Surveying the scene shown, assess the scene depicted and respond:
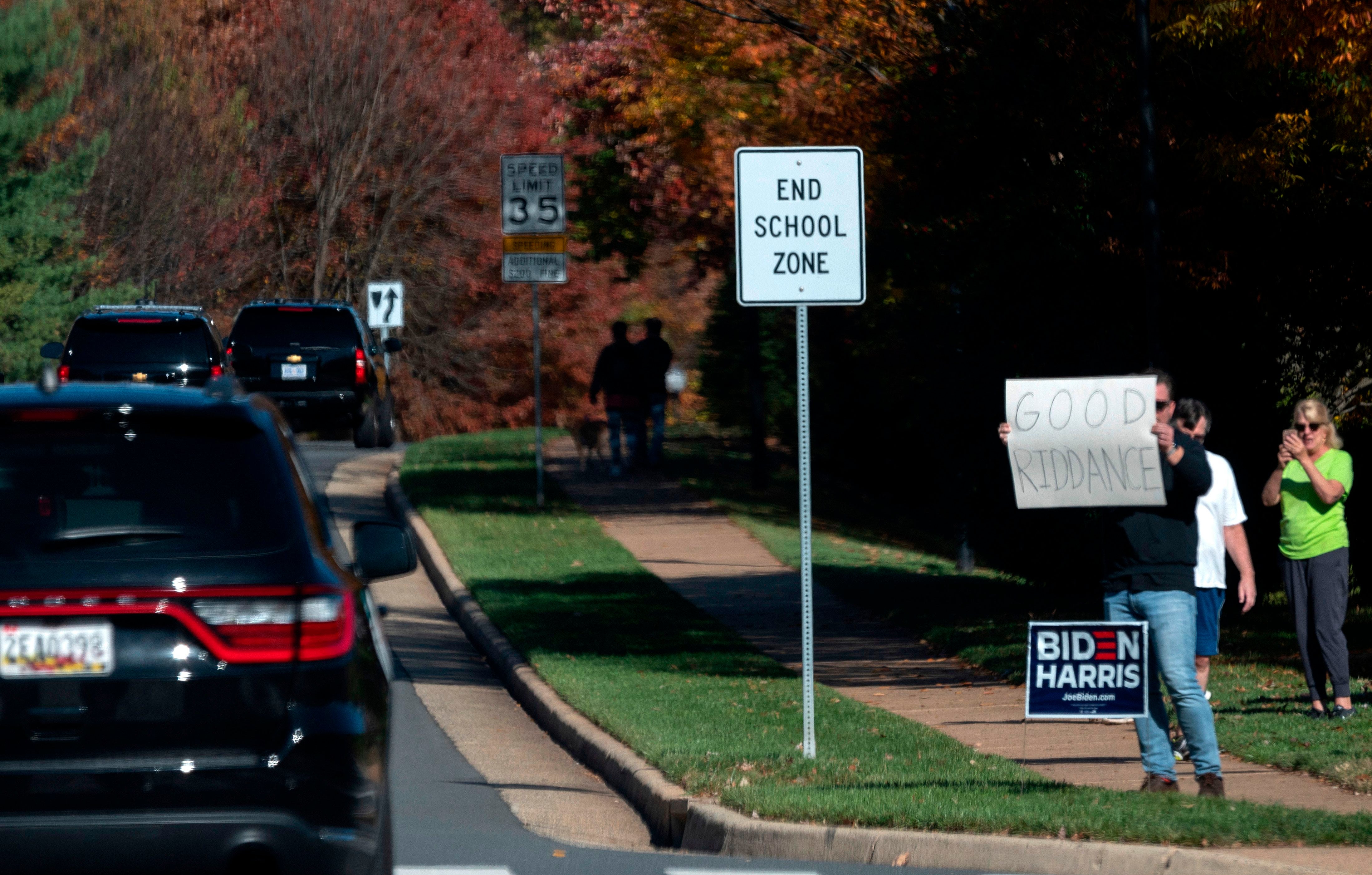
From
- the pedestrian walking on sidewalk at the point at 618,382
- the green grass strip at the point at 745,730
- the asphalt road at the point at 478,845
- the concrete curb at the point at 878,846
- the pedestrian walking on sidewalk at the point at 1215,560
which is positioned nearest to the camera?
the concrete curb at the point at 878,846

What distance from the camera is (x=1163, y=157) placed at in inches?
571

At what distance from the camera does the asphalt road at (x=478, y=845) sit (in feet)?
25.0

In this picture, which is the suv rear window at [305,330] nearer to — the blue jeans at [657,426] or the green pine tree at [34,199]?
the blue jeans at [657,426]

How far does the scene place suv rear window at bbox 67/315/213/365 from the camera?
66.5ft

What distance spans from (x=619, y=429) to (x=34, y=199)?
1327 cm

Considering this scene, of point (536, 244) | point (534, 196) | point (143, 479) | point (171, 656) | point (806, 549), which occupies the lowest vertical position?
point (806, 549)

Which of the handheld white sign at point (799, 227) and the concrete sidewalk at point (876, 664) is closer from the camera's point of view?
the concrete sidewalk at point (876, 664)

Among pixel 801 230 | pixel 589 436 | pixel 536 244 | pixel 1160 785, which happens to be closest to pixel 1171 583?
pixel 1160 785

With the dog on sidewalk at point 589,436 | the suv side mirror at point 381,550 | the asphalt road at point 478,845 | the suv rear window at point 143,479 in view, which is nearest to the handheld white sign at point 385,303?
the dog on sidewalk at point 589,436

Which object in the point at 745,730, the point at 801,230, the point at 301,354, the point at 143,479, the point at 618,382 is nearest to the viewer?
the point at 143,479

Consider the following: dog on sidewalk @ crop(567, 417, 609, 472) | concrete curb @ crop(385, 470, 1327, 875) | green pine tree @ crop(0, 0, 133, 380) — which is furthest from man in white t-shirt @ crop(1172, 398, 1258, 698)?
green pine tree @ crop(0, 0, 133, 380)

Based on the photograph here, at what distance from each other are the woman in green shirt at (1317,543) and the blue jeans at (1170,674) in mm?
2635

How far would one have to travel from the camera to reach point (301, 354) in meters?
24.0

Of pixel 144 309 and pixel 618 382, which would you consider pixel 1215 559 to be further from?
pixel 618 382
